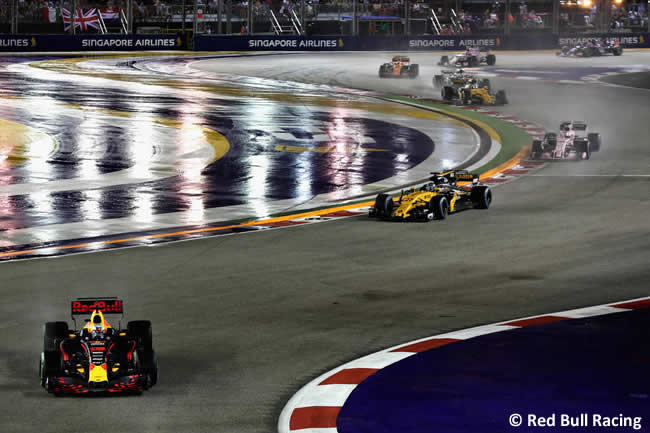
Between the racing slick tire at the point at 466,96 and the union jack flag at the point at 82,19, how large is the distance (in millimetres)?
25213

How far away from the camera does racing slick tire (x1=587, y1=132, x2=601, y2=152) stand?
83.3 feet

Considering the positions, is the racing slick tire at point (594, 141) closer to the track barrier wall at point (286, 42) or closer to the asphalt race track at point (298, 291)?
the asphalt race track at point (298, 291)

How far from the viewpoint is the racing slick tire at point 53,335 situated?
26.8 feet

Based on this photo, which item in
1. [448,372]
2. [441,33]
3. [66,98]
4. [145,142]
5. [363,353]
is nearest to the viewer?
[448,372]

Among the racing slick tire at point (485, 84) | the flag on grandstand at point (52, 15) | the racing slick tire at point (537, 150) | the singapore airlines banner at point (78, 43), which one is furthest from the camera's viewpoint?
the singapore airlines banner at point (78, 43)

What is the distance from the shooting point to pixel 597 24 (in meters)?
63.6

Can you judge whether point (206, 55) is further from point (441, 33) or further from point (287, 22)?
point (441, 33)

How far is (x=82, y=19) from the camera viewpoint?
54.5 m

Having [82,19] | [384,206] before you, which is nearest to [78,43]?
[82,19]

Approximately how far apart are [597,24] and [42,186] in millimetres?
49517

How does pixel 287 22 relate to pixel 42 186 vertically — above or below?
above

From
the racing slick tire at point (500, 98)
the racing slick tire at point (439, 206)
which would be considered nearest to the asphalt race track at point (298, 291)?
the racing slick tire at point (439, 206)

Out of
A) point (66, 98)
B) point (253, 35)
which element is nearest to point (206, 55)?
point (253, 35)

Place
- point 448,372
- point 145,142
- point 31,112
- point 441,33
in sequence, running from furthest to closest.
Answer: point 441,33
point 31,112
point 145,142
point 448,372
